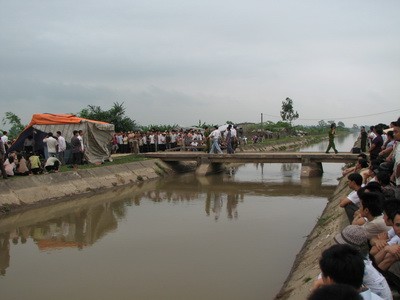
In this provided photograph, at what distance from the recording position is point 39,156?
14.8 metres

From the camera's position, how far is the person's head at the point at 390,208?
12.4 ft

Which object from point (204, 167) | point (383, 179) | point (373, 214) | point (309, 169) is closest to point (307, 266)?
point (383, 179)

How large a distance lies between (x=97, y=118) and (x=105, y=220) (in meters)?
22.8

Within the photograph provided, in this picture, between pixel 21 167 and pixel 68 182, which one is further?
pixel 68 182

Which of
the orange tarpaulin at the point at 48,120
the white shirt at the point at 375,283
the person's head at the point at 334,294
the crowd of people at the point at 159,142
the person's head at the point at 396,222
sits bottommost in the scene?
the white shirt at the point at 375,283

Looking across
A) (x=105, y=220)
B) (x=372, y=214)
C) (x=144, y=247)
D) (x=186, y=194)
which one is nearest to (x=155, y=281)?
(x=144, y=247)

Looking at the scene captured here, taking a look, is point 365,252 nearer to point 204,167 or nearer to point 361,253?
point 361,253

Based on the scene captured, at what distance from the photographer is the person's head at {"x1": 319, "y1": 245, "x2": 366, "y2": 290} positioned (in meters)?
2.42

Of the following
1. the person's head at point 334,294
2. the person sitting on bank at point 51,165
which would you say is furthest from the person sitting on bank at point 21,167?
the person's head at point 334,294

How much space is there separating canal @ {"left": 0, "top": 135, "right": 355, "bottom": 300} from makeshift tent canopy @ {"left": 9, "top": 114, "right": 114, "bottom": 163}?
3.05 metres

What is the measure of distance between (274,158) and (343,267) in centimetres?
1617

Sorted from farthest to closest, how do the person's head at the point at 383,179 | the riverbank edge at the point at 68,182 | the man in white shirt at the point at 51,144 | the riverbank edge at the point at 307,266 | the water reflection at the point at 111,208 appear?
the man in white shirt at the point at 51,144 → the riverbank edge at the point at 68,182 → the water reflection at the point at 111,208 → the person's head at the point at 383,179 → the riverbank edge at the point at 307,266

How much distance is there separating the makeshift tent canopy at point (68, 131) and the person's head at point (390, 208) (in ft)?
46.4

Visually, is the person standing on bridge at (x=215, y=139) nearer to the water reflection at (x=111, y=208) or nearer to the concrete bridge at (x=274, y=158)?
the concrete bridge at (x=274, y=158)
